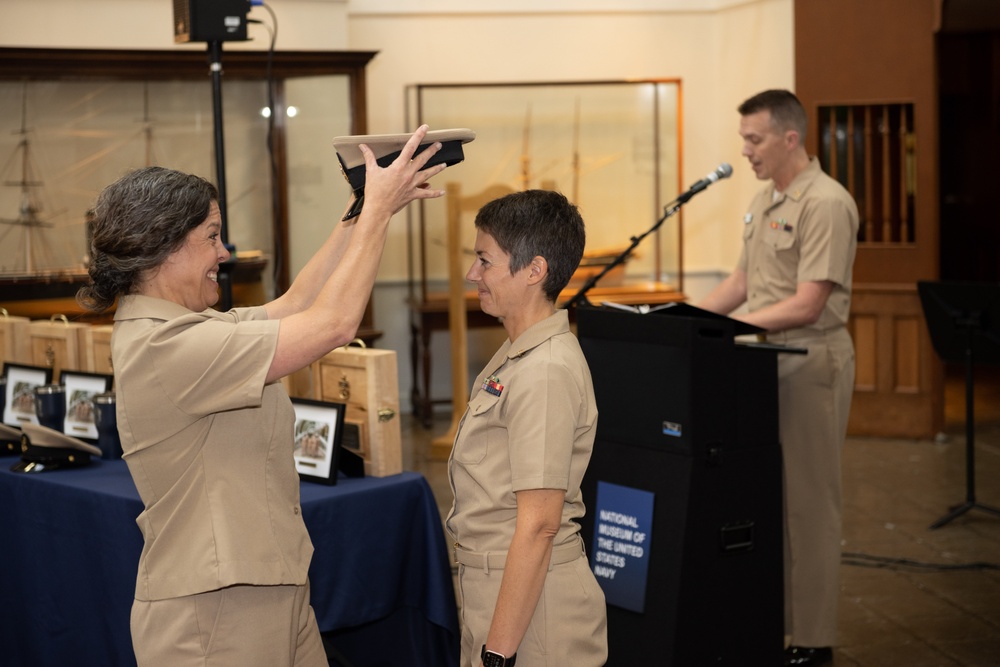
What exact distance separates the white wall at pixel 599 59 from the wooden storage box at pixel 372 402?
4.76 meters

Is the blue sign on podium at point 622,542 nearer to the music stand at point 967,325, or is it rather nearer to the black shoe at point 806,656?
the black shoe at point 806,656

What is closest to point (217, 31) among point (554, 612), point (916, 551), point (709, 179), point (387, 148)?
point (709, 179)

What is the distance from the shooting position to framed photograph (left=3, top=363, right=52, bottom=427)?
11.4 feet

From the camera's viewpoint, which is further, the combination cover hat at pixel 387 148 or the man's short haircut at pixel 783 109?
the man's short haircut at pixel 783 109

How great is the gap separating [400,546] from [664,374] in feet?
2.59

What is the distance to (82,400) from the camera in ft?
10.9

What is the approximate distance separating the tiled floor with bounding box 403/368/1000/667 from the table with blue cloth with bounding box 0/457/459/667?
149cm

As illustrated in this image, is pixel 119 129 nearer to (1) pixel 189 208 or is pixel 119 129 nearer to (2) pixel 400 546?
(2) pixel 400 546

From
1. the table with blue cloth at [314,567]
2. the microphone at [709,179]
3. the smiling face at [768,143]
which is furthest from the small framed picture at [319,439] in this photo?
the smiling face at [768,143]

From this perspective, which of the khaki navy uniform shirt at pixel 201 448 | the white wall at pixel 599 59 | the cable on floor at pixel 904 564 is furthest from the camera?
the white wall at pixel 599 59

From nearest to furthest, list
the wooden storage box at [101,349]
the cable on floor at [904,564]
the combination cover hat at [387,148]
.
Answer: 1. the combination cover hat at [387,148]
2. the wooden storage box at [101,349]
3. the cable on floor at [904,564]

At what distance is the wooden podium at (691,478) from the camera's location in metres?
2.75

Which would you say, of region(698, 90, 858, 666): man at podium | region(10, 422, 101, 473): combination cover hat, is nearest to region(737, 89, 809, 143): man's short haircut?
region(698, 90, 858, 666): man at podium

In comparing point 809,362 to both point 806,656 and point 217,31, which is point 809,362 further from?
point 217,31
